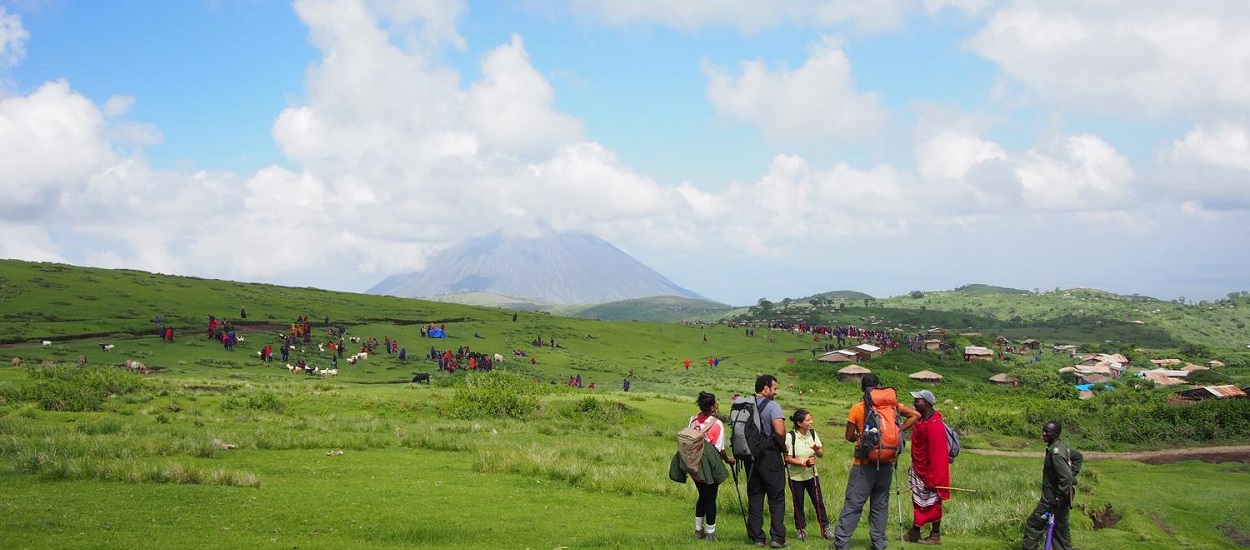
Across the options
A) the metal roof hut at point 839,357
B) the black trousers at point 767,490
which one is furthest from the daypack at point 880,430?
the metal roof hut at point 839,357

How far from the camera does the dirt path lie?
26931mm

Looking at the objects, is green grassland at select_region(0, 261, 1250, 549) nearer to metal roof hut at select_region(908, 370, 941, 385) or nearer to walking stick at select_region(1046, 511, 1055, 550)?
walking stick at select_region(1046, 511, 1055, 550)

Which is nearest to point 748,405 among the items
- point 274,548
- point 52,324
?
point 274,548

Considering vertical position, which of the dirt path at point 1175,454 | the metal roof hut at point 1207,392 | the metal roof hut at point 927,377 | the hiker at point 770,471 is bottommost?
the metal roof hut at point 927,377

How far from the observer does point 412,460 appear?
716 inches

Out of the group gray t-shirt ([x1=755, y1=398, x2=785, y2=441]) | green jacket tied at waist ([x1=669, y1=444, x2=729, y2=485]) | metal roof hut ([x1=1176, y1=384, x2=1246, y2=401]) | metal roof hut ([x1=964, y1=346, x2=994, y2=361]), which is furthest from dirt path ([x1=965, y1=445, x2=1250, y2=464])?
metal roof hut ([x1=964, y1=346, x2=994, y2=361])

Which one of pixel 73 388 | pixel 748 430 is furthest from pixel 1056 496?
pixel 73 388

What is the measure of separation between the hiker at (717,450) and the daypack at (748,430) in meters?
0.21

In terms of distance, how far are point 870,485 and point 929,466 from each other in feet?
5.02

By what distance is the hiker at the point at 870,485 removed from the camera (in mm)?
10461

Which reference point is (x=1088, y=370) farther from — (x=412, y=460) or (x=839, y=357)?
(x=412, y=460)

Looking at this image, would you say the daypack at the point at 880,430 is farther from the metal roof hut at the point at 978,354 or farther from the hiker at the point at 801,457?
the metal roof hut at the point at 978,354

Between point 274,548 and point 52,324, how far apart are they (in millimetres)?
59625

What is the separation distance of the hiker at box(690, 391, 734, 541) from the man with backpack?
32 cm
